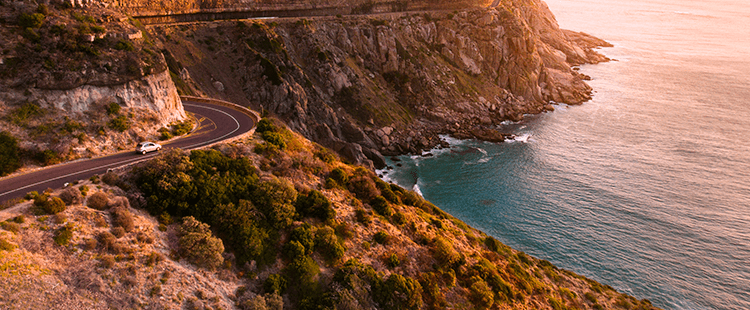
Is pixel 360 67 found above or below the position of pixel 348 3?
below

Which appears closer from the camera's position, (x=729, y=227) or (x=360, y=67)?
(x=729, y=227)

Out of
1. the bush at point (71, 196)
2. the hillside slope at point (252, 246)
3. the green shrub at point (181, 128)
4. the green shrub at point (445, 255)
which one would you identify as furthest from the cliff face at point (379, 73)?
the bush at point (71, 196)

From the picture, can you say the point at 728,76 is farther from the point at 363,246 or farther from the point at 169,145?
the point at 169,145

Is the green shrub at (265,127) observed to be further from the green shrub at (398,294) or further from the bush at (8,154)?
the green shrub at (398,294)

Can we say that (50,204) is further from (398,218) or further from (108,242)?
(398,218)

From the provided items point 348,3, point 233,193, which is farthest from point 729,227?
point 348,3

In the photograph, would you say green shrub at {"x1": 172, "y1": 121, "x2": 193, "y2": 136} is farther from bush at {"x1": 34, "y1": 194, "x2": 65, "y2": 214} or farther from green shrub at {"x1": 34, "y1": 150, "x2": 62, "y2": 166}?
bush at {"x1": 34, "y1": 194, "x2": 65, "y2": 214}
